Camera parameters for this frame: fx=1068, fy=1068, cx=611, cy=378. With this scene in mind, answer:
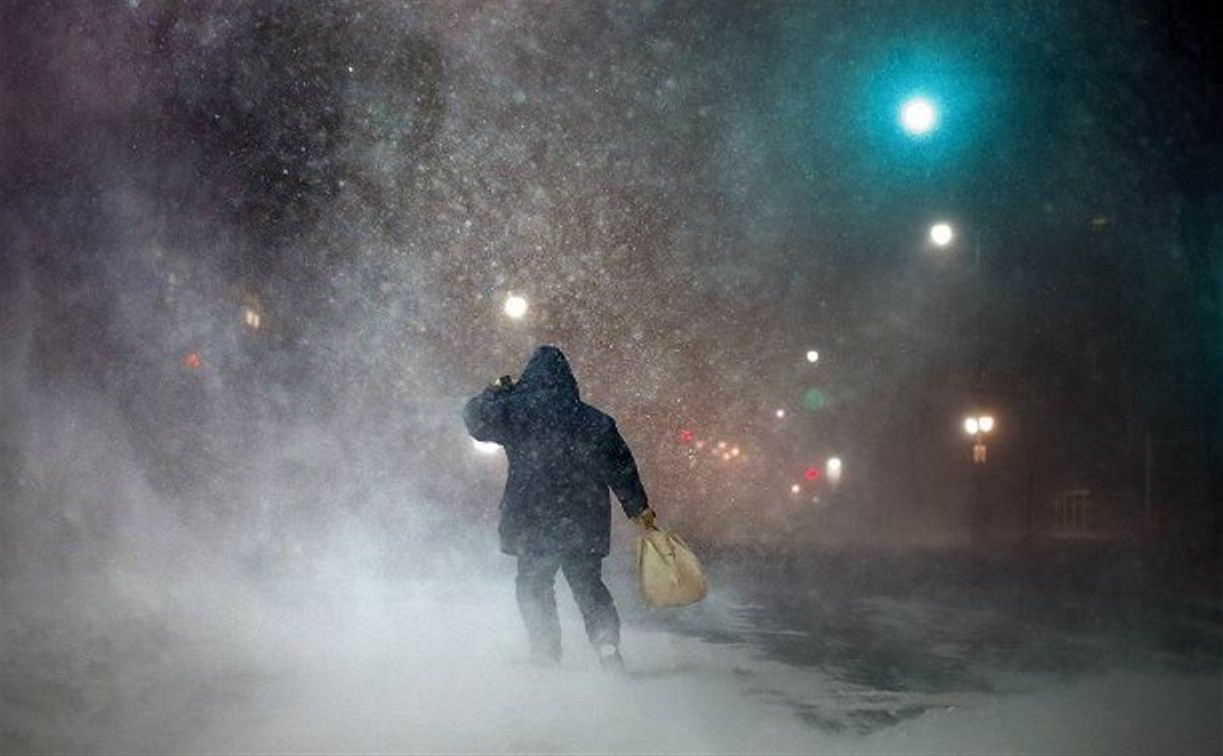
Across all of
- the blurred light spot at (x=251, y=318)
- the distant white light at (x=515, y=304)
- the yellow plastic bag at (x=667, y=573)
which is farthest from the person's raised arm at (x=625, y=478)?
the blurred light spot at (x=251, y=318)

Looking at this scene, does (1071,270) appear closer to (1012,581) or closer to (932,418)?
(932,418)

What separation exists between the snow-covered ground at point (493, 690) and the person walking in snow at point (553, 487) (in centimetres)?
37

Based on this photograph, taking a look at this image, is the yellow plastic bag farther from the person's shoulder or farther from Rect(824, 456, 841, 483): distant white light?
Rect(824, 456, 841, 483): distant white light

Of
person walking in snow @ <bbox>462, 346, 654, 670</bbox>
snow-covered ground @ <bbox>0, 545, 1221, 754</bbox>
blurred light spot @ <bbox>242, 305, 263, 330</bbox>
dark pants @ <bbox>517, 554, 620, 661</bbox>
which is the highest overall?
blurred light spot @ <bbox>242, 305, 263, 330</bbox>

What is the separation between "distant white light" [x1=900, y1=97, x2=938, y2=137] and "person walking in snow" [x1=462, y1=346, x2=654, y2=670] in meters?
6.52

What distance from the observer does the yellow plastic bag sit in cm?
557

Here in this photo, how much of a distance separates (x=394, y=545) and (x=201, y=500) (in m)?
5.53

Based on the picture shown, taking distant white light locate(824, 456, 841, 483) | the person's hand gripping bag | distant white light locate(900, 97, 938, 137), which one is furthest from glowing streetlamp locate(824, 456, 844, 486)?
the person's hand gripping bag

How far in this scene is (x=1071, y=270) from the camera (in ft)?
94.7

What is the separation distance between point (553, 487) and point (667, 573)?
761 millimetres

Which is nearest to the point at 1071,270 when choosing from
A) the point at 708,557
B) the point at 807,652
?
the point at 708,557

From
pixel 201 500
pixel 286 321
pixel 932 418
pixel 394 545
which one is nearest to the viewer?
pixel 394 545

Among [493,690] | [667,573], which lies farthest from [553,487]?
[493,690]

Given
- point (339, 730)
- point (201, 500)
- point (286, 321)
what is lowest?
point (339, 730)
